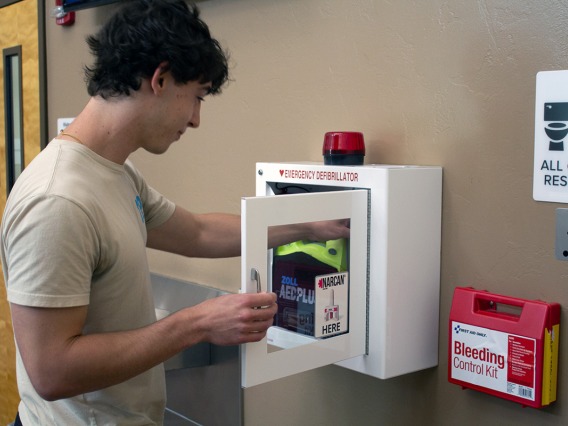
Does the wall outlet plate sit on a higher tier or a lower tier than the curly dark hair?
lower

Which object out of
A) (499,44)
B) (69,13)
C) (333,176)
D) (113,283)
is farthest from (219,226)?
(69,13)

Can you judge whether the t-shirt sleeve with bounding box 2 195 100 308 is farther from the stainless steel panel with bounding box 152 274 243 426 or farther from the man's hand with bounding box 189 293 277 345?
→ the stainless steel panel with bounding box 152 274 243 426

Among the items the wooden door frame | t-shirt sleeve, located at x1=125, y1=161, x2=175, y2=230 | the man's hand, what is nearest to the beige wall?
t-shirt sleeve, located at x1=125, y1=161, x2=175, y2=230

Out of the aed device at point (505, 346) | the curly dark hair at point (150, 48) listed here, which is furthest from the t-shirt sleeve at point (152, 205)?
the aed device at point (505, 346)

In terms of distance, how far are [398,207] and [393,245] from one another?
0.07 metres

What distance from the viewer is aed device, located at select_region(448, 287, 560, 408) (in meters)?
1.25

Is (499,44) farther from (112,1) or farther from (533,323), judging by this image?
(112,1)

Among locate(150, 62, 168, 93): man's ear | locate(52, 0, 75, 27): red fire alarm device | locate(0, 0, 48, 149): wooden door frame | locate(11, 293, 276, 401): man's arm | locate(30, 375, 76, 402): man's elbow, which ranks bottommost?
locate(30, 375, 76, 402): man's elbow

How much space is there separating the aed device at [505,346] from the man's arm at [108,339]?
39 cm

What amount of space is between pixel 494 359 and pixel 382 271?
0.25 m

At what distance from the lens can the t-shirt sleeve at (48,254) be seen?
1.12 m

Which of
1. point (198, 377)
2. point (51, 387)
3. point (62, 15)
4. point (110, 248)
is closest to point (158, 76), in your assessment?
point (110, 248)

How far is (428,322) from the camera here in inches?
56.8

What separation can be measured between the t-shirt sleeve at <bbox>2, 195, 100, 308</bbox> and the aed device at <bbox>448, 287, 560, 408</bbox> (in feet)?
2.22
